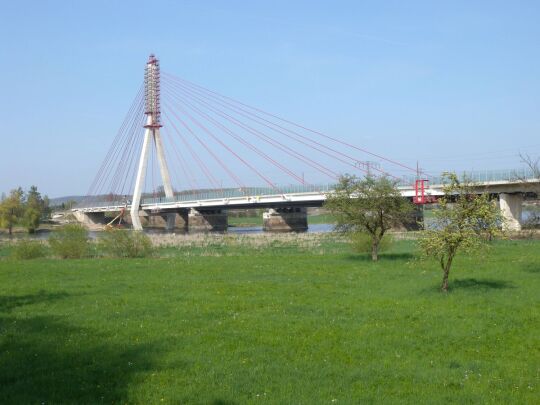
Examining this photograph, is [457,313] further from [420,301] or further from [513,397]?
[513,397]

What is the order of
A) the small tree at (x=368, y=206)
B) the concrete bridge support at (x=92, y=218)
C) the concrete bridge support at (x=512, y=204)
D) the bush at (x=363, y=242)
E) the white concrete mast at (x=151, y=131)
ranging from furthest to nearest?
the concrete bridge support at (x=92, y=218) → the white concrete mast at (x=151, y=131) → the concrete bridge support at (x=512, y=204) → the bush at (x=363, y=242) → the small tree at (x=368, y=206)

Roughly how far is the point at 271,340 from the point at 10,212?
8083 centimetres

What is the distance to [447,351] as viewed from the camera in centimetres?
1044

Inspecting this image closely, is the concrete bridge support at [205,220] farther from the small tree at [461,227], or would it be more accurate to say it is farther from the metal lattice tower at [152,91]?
the small tree at [461,227]

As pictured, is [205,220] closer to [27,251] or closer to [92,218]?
[92,218]

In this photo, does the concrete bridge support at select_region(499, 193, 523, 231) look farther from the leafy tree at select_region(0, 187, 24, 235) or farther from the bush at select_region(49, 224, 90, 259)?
the leafy tree at select_region(0, 187, 24, 235)

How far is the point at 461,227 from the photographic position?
1631 cm

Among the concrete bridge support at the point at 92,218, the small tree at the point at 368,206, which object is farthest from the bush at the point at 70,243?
the concrete bridge support at the point at 92,218

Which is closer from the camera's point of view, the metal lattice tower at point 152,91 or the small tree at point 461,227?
the small tree at point 461,227

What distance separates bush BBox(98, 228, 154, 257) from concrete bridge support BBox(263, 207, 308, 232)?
49.1 meters

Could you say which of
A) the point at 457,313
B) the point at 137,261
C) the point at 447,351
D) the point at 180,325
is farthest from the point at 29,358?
the point at 137,261

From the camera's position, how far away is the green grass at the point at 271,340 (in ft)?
27.2

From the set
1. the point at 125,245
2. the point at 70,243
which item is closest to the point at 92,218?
the point at 70,243

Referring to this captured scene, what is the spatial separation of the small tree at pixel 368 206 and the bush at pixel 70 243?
14.1 meters
